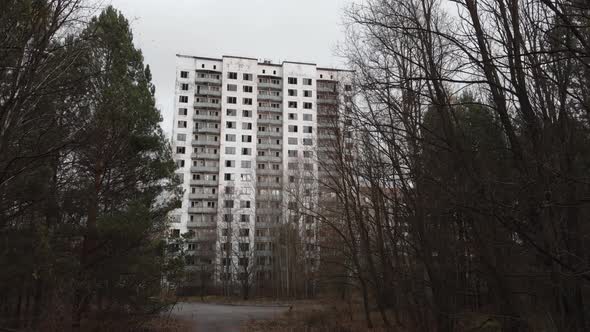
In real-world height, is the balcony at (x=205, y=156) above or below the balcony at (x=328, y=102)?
above

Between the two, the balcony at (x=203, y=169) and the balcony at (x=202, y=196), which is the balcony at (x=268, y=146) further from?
the balcony at (x=202, y=196)

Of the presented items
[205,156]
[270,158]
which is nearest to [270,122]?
[270,158]

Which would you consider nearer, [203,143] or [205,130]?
[203,143]

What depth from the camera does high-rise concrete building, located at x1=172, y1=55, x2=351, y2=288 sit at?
56.6m

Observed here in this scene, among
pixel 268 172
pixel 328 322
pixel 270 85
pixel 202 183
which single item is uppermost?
pixel 270 85

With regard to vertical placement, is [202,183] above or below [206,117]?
below

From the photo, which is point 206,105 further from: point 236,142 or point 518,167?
point 518,167

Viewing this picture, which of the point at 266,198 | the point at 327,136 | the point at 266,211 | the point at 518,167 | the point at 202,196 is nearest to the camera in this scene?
the point at 518,167

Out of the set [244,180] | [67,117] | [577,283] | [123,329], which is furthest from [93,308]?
[244,180]

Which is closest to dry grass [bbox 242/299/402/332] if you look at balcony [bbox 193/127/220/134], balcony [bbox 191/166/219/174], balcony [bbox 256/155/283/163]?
balcony [bbox 256/155/283/163]

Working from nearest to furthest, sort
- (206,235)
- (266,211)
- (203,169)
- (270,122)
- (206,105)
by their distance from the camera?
(266,211)
(206,235)
(203,169)
(206,105)
(270,122)

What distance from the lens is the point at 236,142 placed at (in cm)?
6462

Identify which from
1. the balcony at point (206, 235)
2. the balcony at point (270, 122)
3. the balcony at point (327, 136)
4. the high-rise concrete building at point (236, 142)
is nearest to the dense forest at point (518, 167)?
the balcony at point (327, 136)

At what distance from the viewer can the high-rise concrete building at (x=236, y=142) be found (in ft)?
186
